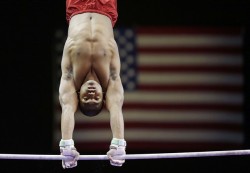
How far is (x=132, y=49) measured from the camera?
909 centimetres

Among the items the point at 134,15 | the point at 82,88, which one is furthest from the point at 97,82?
the point at 134,15

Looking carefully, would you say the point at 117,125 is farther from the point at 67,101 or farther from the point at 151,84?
the point at 151,84

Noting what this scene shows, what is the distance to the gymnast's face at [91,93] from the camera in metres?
5.98

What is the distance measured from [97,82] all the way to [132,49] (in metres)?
3.06

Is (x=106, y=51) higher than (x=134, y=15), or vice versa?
(x=134, y=15)

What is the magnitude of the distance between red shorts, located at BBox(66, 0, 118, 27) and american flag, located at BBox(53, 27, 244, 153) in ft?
8.23

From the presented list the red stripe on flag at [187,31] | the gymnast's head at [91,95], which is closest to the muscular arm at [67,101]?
the gymnast's head at [91,95]

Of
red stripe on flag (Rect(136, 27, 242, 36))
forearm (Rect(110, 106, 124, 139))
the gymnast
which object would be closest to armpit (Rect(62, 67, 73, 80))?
the gymnast

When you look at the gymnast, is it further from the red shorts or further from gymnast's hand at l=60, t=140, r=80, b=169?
the red shorts

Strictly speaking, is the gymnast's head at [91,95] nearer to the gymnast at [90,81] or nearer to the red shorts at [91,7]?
→ the gymnast at [90,81]

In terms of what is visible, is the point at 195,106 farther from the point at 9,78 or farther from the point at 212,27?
the point at 9,78

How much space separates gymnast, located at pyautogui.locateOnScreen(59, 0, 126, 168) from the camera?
5.98 meters

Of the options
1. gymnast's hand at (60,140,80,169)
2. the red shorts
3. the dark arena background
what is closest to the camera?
gymnast's hand at (60,140,80,169)

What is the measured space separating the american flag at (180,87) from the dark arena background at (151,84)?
14mm
